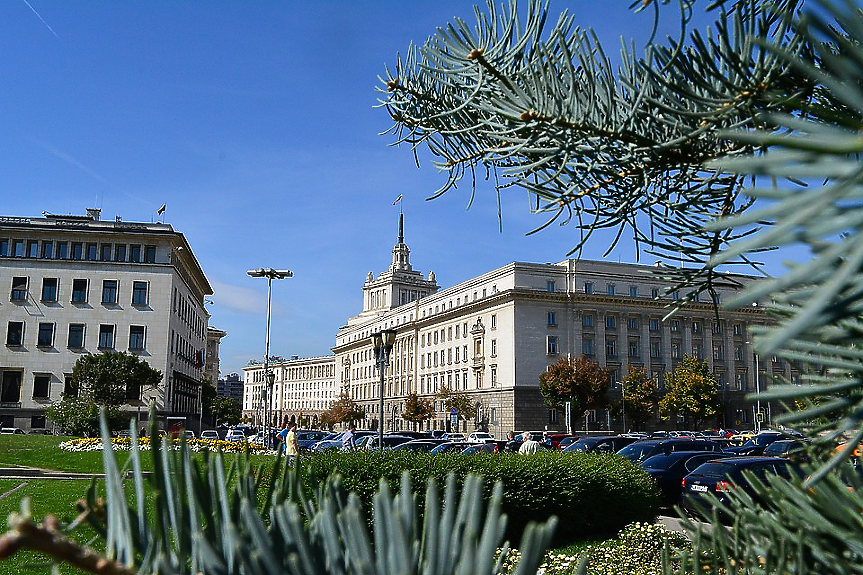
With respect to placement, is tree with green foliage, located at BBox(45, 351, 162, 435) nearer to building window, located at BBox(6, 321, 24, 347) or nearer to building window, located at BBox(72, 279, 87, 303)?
building window, located at BBox(72, 279, 87, 303)

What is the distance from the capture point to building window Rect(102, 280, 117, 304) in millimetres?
53875

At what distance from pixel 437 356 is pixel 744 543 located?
273 feet

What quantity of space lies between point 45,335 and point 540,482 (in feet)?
165

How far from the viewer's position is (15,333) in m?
52.6

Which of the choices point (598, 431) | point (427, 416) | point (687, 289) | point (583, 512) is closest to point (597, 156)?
point (687, 289)

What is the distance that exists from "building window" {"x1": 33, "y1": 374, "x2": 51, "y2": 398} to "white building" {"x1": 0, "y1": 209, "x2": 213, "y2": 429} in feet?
0.21

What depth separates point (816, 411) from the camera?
90cm

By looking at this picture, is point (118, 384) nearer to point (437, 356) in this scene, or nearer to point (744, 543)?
point (437, 356)

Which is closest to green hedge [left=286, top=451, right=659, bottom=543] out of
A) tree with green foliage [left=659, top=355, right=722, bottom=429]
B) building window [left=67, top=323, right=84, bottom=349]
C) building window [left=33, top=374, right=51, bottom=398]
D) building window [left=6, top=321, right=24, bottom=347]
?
building window [left=67, top=323, right=84, bottom=349]

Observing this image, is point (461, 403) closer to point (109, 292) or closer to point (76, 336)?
point (109, 292)

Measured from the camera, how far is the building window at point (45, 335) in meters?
52.5

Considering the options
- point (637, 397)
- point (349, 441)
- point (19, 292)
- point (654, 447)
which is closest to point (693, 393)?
point (637, 397)

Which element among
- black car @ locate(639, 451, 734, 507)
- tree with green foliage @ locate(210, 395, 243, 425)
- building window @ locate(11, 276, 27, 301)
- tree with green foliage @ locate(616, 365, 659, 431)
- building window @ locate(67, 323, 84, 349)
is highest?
building window @ locate(11, 276, 27, 301)

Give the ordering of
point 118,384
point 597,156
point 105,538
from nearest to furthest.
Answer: point 105,538
point 597,156
point 118,384
